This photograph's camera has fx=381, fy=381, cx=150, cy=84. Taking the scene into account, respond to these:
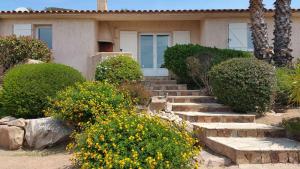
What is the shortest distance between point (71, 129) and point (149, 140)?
3617 mm

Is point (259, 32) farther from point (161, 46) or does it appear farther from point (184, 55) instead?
point (161, 46)

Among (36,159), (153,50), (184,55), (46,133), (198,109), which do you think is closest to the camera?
(36,159)

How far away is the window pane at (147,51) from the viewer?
16297mm

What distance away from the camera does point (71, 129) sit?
27.9 ft

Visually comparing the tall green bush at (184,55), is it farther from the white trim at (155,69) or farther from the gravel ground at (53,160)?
the gravel ground at (53,160)

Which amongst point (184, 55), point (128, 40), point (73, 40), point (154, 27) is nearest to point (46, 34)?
point (73, 40)

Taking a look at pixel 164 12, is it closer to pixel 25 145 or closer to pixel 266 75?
pixel 266 75

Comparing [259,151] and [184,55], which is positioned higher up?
[184,55]

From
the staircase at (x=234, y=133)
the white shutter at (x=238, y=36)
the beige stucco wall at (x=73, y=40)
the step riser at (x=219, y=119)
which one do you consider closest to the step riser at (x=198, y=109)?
the staircase at (x=234, y=133)

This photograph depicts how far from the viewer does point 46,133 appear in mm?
8375

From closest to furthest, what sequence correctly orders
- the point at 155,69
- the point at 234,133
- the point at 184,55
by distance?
1. the point at 234,133
2. the point at 184,55
3. the point at 155,69

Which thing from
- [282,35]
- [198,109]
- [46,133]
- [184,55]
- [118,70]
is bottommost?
[46,133]

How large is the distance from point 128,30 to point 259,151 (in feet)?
34.9

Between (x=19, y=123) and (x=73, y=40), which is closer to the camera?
(x=19, y=123)
